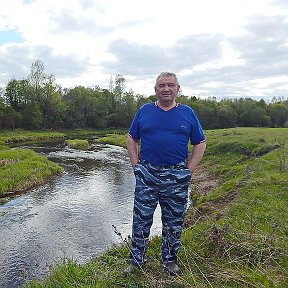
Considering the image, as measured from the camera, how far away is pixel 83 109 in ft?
263

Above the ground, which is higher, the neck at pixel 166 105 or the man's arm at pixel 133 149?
the neck at pixel 166 105

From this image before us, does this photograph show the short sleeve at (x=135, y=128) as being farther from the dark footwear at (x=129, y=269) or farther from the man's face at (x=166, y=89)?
the dark footwear at (x=129, y=269)

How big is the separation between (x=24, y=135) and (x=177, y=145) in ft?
180

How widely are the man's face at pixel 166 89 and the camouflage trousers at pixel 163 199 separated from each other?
1068 millimetres

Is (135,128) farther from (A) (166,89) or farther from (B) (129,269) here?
(B) (129,269)

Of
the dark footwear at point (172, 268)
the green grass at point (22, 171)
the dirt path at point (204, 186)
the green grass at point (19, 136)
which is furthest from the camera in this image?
the green grass at point (19, 136)

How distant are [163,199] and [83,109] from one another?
76628mm

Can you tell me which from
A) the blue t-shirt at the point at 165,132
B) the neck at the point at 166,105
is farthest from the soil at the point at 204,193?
the neck at the point at 166,105

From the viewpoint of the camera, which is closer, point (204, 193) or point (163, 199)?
point (163, 199)

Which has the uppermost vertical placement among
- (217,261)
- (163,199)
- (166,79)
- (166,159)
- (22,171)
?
(166,79)

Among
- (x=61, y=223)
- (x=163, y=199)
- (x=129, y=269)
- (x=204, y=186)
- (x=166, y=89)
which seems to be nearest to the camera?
(x=166, y=89)

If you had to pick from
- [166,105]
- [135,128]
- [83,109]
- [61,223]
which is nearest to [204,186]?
[61,223]

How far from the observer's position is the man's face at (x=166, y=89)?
5.40 m

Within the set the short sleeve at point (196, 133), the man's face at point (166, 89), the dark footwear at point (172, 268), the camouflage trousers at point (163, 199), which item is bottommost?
the dark footwear at point (172, 268)
